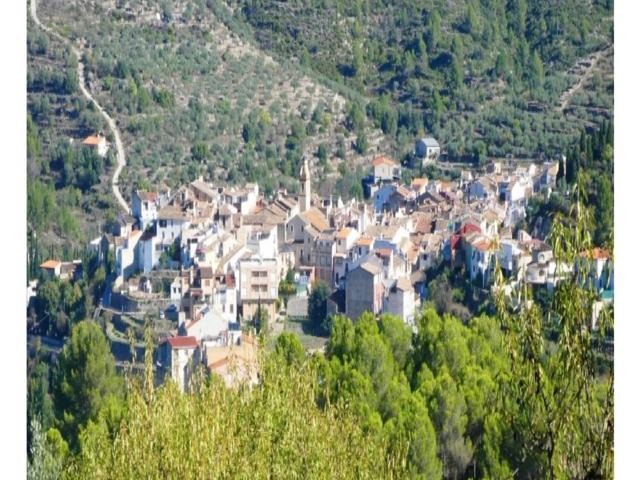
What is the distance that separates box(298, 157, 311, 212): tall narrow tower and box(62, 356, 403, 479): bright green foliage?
6.88 meters

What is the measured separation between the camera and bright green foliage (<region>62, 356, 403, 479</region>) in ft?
20.6

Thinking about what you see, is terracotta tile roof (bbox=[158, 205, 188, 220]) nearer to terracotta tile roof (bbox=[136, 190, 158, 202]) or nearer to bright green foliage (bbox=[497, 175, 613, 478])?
terracotta tile roof (bbox=[136, 190, 158, 202])

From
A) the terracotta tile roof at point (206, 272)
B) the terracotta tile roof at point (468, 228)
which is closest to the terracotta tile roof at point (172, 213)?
the terracotta tile roof at point (206, 272)

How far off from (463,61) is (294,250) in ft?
16.1

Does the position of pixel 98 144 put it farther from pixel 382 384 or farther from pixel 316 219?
pixel 382 384

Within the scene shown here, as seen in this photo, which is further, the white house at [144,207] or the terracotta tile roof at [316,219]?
the white house at [144,207]

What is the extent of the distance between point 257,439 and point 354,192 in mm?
8338

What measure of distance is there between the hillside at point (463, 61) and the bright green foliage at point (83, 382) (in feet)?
14.5

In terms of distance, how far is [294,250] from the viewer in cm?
1277

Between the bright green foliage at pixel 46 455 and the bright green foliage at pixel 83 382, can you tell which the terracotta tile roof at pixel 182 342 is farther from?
the bright green foliage at pixel 46 455

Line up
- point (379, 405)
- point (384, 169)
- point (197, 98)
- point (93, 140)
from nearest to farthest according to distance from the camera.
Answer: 1. point (379, 405)
2. point (384, 169)
3. point (93, 140)
4. point (197, 98)

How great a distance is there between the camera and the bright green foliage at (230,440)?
247 inches

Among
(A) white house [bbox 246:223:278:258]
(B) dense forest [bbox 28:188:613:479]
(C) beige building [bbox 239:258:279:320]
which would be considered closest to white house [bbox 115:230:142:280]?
(B) dense forest [bbox 28:188:613:479]

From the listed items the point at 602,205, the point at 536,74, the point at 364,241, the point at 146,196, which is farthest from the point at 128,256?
the point at 602,205
